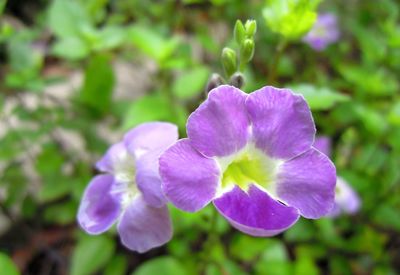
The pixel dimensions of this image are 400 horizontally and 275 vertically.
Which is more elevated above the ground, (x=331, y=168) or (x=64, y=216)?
(x=331, y=168)

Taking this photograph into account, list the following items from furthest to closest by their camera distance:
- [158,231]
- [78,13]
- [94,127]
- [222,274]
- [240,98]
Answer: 1. [94,127]
2. [78,13]
3. [222,274]
4. [158,231]
5. [240,98]

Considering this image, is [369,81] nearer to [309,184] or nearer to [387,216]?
[387,216]

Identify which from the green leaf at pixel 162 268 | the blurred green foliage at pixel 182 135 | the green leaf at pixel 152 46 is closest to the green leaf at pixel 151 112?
the blurred green foliage at pixel 182 135

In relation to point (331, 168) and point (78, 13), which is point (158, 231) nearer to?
point (331, 168)

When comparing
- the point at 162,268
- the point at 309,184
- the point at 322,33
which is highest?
the point at 309,184

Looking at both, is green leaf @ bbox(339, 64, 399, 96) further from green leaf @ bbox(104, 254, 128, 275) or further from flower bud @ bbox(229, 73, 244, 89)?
green leaf @ bbox(104, 254, 128, 275)

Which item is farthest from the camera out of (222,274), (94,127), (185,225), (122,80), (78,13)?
(122,80)

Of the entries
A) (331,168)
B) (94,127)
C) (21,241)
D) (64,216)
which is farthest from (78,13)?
(331,168)

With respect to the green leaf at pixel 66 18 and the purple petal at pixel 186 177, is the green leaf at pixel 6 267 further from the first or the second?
the green leaf at pixel 66 18

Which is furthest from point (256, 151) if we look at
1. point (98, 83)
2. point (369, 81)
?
point (369, 81)
